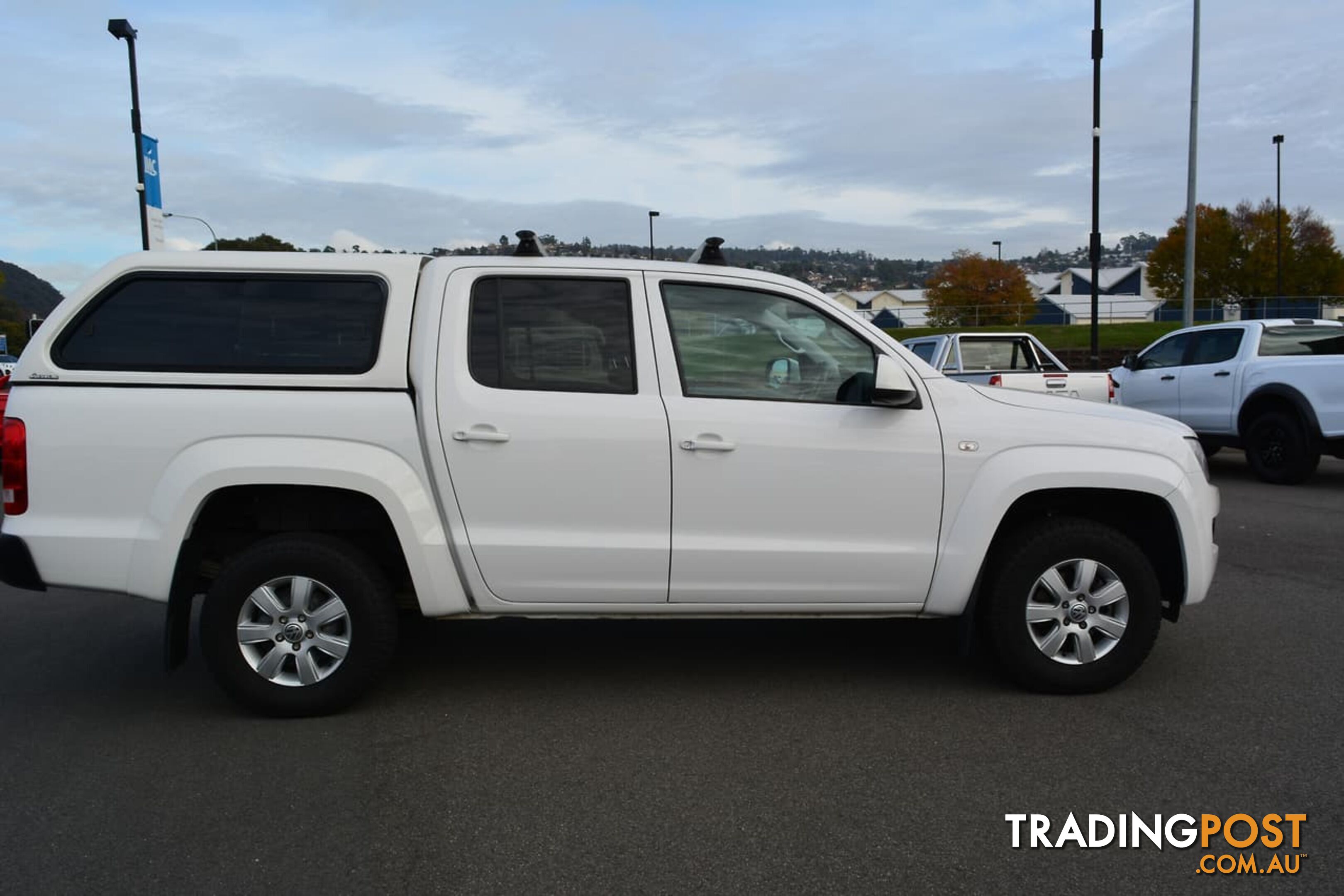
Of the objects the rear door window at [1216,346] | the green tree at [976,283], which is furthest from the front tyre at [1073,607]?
the green tree at [976,283]

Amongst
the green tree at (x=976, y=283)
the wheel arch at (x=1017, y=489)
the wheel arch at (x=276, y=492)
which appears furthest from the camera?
the green tree at (x=976, y=283)

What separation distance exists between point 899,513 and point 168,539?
3.04 metres

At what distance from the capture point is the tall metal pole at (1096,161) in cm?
2002

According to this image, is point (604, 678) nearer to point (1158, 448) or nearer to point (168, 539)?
point (168, 539)

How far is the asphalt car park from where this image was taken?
3.29m

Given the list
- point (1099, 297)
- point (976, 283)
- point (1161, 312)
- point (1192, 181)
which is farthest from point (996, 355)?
point (976, 283)

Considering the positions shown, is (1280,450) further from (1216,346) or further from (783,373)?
(783,373)

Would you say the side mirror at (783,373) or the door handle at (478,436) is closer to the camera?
the door handle at (478,436)

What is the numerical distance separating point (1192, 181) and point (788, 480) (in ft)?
67.5

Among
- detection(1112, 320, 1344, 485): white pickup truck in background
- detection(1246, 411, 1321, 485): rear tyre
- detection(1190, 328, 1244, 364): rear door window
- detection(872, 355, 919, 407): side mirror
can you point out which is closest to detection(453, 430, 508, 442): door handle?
detection(872, 355, 919, 407): side mirror

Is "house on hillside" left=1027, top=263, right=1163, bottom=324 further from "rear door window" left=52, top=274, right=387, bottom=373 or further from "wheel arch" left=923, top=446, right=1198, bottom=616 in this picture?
"rear door window" left=52, top=274, right=387, bottom=373

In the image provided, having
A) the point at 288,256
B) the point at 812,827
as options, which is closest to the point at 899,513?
the point at 812,827

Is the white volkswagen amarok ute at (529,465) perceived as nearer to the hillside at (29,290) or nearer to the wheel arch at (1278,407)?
the wheel arch at (1278,407)

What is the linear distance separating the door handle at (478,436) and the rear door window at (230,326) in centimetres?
49
